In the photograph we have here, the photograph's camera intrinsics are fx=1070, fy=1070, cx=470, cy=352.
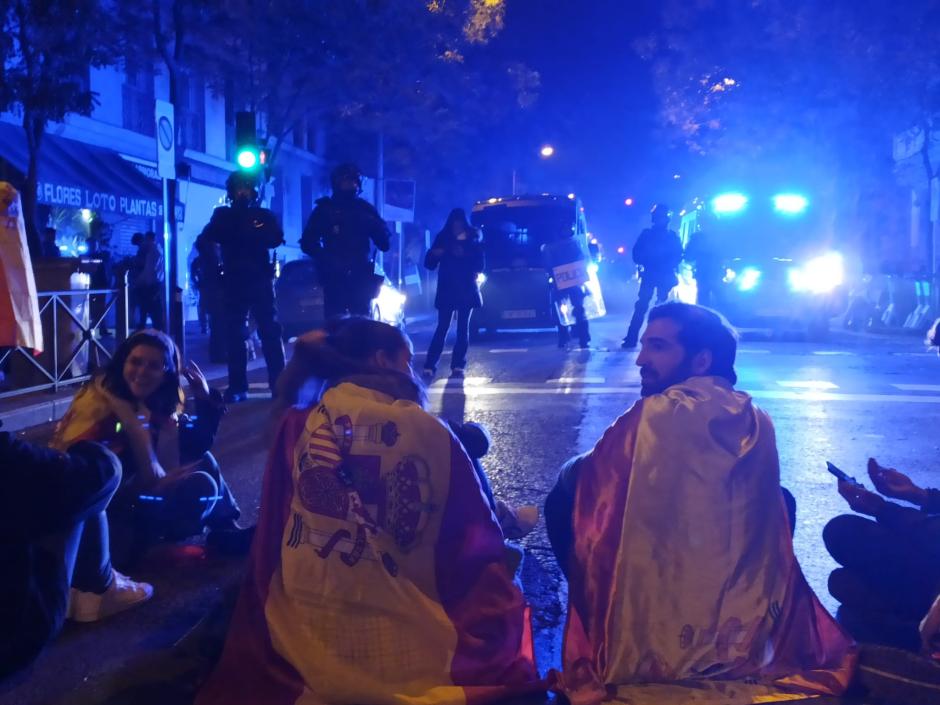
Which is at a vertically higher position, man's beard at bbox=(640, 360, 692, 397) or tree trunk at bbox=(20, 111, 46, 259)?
tree trunk at bbox=(20, 111, 46, 259)

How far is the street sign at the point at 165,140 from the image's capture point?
36.8ft

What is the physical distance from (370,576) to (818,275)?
17046 mm

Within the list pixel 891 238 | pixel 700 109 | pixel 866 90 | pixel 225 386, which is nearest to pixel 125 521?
pixel 225 386

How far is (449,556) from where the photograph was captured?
3330 millimetres

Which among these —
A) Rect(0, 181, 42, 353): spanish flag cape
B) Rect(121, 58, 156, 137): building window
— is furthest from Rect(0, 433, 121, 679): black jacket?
Rect(121, 58, 156, 137): building window

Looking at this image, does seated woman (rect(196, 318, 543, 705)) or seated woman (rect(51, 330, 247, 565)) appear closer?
seated woman (rect(196, 318, 543, 705))

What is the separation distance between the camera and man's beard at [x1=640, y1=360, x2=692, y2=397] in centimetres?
357

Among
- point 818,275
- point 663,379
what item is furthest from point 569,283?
point 663,379

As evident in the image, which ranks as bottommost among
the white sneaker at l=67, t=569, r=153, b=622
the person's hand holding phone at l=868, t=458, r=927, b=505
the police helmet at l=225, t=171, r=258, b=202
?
the white sneaker at l=67, t=569, r=153, b=622

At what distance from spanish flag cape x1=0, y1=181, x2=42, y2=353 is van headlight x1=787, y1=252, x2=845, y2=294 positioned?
16.3 meters

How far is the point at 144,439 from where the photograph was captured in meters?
4.45

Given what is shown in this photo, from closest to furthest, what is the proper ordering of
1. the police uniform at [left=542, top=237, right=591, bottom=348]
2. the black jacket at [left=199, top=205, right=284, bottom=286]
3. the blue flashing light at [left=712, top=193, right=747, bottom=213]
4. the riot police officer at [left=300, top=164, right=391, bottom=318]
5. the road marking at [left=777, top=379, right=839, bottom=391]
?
the riot police officer at [left=300, top=164, right=391, bottom=318] < the black jacket at [left=199, top=205, right=284, bottom=286] < the road marking at [left=777, top=379, right=839, bottom=391] < the police uniform at [left=542, top=237, right=591, bottom=348] < the blue flashing light at [left=712, top=193, right=747, bottom=213]

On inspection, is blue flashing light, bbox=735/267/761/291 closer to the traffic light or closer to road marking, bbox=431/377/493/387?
road marking, bbox=431/377/493/387

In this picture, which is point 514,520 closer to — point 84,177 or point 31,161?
point 31,161
